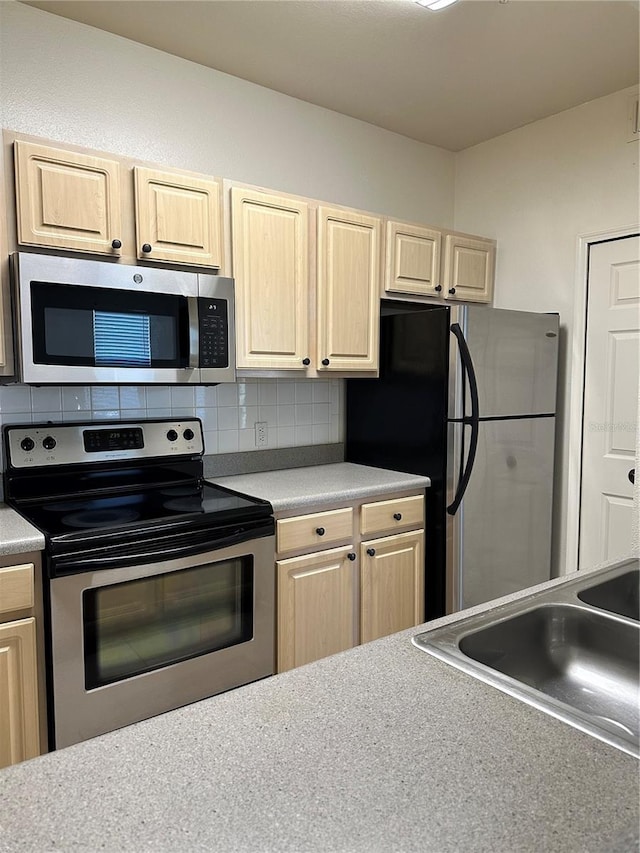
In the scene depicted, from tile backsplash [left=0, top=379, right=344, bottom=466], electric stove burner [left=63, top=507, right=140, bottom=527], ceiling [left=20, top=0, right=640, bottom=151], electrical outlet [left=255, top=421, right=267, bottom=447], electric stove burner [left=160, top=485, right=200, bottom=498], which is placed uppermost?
ceiling [left=20, top=0, right=640, bottom=151]

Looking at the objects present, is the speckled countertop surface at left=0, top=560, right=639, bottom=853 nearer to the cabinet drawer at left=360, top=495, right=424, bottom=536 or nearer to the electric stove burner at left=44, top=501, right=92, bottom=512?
the electric stove burner at left=44, top=501, right=92, bottom=512

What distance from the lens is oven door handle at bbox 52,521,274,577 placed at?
5.96 ft

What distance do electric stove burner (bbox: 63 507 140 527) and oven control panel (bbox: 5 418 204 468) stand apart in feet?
0.98

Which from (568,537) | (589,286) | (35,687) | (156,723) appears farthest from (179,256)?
(568,537)

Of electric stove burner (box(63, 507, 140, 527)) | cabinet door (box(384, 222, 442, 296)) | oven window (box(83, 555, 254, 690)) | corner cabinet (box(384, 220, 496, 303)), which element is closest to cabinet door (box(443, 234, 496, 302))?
corner cabinet (box(384, 220, 496, 303))

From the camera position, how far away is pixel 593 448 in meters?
3.14

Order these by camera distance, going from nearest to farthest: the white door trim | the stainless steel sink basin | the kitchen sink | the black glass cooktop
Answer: the kitchen sink
the stainless steel sink basin
the black glass cooktop
the white door trim

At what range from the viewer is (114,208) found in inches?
85.2

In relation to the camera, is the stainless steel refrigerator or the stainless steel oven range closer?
the stainless steel oven range

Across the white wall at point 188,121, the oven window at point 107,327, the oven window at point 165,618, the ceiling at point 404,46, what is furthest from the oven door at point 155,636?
the ceiling at point 404,46

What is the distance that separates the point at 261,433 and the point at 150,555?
113 centimetres

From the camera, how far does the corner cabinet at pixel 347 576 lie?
2393 mm

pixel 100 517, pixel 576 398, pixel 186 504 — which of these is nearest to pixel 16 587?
pixel 100 517

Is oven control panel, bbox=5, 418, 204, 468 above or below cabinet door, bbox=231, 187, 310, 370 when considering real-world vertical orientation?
below
